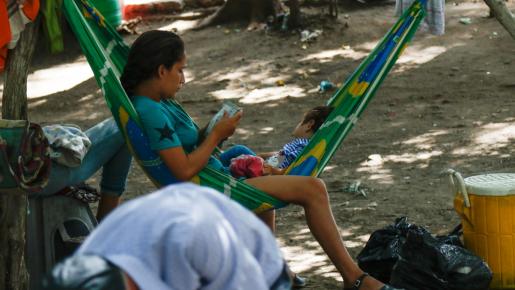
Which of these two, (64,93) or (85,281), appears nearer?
(85,281)

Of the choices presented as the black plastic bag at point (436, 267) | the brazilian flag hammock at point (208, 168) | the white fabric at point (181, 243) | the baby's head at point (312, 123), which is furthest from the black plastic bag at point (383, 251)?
the white fabric at point (181, 243)

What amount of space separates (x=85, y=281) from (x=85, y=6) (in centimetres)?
254

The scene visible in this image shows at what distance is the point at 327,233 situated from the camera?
13.0 ft

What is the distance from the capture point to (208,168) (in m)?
3.86

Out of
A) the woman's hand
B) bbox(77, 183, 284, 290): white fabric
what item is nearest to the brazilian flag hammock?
the woman's hand

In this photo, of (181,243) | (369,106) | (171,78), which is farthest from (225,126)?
(369,106)

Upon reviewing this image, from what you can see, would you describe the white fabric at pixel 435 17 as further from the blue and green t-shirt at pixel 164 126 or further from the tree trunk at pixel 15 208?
the tree trunk at pixel 15 208

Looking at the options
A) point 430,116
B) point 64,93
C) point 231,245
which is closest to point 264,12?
point 64,93

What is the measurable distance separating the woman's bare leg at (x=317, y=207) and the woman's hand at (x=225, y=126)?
0.20m

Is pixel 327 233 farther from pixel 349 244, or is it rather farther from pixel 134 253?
pixel 134 253

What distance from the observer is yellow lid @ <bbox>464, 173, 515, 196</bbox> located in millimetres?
4094

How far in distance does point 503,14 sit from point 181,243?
A: 2964 mm

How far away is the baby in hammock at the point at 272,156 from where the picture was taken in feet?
13.4

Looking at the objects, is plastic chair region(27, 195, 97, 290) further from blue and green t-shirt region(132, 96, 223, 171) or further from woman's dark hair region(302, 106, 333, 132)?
woman's dark hair region(302, 106, 333, 132)
